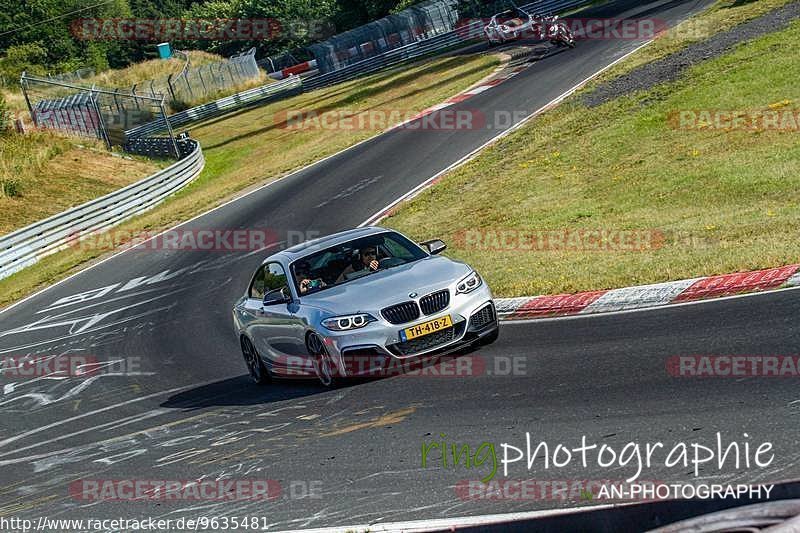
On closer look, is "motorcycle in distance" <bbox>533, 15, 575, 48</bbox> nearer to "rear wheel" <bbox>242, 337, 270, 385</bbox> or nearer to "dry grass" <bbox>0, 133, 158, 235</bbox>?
"dry grass" <bbox>0, 133, 158, 235</bbox>

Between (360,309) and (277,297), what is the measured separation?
1.43 meters

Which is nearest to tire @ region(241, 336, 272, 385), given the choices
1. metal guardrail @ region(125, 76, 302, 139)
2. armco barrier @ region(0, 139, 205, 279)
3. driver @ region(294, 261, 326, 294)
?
driver @ region(294, 261, 326, 294)

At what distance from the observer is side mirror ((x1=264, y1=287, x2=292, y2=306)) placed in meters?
11.8

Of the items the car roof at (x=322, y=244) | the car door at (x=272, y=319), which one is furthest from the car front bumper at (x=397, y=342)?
the car roof at (x=322, y=244)

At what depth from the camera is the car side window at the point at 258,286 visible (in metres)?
12.9

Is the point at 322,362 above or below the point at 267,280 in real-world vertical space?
below

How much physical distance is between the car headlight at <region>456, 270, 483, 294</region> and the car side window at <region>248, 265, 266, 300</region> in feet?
9.34

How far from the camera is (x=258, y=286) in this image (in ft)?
42.7

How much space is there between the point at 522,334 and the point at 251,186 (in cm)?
2337

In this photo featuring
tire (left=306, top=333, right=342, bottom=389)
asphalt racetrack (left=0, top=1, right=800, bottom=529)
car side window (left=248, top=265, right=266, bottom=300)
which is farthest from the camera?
car side window (left=248, top=265, right=266, bottom=300)

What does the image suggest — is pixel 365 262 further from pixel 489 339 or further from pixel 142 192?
pixel 142 192

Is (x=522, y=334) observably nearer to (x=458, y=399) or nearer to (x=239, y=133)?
(x=458, y=399)

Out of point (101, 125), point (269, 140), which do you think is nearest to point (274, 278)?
point (269, 140)

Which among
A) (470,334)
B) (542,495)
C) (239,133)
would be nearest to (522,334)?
(470,334)
